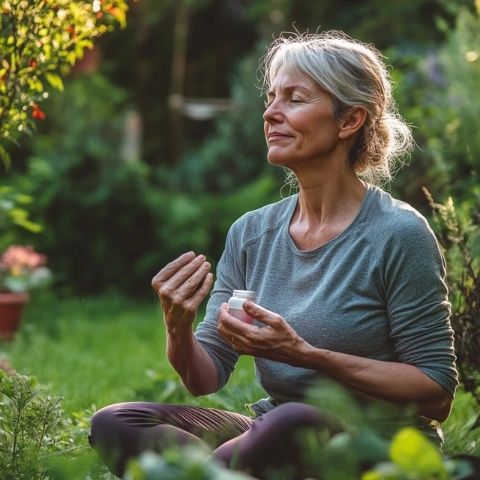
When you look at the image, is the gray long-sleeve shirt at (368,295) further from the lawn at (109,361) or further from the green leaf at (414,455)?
the green leaf at (414,455)

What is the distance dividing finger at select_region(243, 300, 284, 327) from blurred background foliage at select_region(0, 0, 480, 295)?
2.50m

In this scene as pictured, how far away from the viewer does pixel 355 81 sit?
3.18m

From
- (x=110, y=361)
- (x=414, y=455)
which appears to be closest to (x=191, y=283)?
(x=414, y=455)

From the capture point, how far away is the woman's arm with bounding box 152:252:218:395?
293cm

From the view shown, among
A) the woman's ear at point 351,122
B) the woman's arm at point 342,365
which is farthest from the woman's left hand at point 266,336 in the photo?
the woman's ear at point 351,122

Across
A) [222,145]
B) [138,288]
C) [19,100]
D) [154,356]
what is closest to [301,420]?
[19,100]

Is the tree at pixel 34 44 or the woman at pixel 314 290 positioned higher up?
the tree at pixel 34 44

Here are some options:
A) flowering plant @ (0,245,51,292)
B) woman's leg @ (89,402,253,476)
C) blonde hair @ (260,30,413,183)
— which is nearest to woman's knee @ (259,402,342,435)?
woman's leg @ (89,402,253,476)

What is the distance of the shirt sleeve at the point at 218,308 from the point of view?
329cm

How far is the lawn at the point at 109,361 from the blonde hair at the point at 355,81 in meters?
1.06

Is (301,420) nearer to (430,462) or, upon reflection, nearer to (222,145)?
(430,462)

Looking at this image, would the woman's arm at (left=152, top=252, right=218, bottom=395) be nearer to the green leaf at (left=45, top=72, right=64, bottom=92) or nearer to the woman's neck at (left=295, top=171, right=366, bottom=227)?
the woman's neck at (left=295, top=171, right=366, bottom=227)

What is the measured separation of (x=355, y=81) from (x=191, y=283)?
2.59 feet

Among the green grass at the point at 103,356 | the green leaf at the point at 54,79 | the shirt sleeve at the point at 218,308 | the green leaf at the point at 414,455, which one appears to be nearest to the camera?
the green leaf at the point at 414,455
